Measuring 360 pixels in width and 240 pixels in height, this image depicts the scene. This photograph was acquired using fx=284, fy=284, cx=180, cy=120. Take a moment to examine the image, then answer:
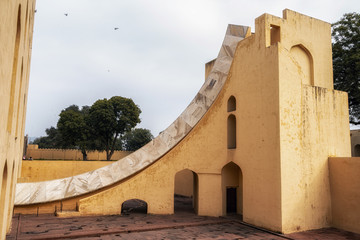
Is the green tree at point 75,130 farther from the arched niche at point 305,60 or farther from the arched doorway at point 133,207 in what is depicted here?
the arched niche at point 305,60

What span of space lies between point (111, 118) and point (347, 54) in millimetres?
17395

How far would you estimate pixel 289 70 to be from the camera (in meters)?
8.20

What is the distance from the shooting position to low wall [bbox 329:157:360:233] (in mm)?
7734

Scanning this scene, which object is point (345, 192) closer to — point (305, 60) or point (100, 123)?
point (305, 60)

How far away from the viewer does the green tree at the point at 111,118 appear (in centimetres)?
2384

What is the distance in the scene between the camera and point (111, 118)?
2384cm

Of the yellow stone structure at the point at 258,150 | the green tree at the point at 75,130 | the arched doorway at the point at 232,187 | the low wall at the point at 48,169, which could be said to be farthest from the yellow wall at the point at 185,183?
the green tree at the point at 75,130

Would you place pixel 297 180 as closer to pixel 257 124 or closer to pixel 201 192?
pixel 257 124

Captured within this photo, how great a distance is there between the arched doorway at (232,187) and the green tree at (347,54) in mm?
7978

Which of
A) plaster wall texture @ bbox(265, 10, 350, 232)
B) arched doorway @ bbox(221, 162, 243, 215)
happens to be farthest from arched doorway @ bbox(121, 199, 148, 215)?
plaster wall texture @ bbox(265, 10, 350, 232)

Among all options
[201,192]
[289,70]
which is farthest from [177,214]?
[289,70]

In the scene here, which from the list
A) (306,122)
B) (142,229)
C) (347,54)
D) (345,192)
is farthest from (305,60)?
(142,229)

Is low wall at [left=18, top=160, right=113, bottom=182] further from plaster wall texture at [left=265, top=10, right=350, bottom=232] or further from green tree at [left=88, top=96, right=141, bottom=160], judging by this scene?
plaster wall texture at [left=265, top=10, right=350, bottom=232]

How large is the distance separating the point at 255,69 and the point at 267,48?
2.40ft
